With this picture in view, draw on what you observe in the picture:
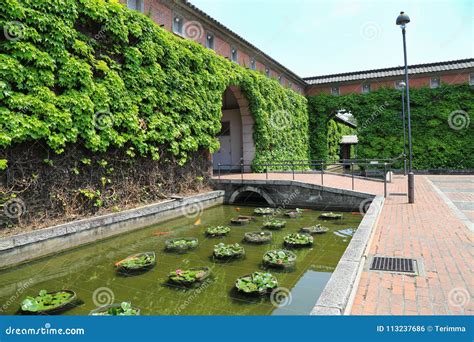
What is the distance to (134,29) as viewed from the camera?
10.0 meters

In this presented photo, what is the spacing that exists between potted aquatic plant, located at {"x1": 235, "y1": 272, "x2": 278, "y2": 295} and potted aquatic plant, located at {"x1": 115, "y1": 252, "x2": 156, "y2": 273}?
2.02 meters

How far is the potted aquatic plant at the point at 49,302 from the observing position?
425 cm

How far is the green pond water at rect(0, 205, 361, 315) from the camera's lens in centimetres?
444

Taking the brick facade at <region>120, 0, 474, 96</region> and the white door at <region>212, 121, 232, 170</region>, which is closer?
the brick facade at <region>120, 0, 474, 96</region>

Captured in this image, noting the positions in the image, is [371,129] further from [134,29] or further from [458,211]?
[134,29]

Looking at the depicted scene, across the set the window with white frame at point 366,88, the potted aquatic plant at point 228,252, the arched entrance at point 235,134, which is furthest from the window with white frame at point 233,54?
the potted aquatic plant at point 228,252

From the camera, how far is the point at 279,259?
19.0ft

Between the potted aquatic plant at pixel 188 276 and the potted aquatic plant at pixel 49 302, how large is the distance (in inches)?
60.2

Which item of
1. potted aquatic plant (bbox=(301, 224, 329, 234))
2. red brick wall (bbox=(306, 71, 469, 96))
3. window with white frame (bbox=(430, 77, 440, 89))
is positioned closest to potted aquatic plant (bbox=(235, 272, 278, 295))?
potted aquatic plant (bbox=(301, 224, 329, 234))

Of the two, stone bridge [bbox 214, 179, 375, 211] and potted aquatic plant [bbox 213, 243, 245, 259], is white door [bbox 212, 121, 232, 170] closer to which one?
stone bridge [bbox 214, 179, 375, 211]

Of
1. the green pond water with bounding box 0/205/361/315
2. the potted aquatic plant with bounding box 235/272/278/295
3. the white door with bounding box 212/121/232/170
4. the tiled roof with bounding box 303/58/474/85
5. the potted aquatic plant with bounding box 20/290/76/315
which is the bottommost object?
the green pond water with bounding box 0/205/361/315

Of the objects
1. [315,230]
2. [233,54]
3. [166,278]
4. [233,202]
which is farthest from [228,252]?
[233,54]

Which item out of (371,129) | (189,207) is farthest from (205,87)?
(371,129)

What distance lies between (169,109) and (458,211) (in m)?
9.53
